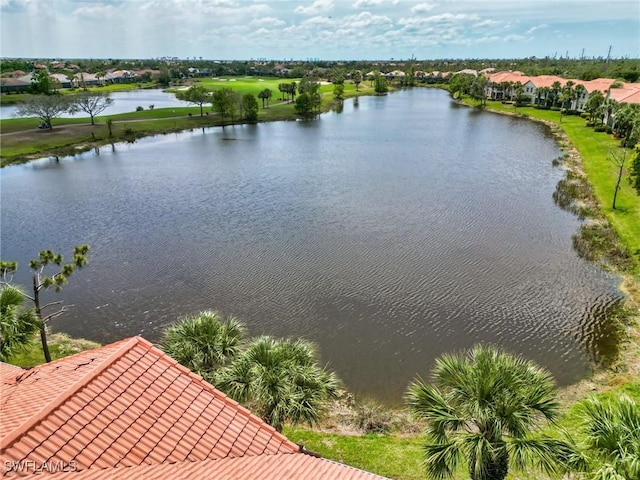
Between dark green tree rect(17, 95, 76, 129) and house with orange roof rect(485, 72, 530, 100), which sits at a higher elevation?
house with orange roof rect(485, 72, 530, 100)

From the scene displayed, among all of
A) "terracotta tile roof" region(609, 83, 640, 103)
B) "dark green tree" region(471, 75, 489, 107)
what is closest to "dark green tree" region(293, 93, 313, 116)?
"dark green tree" region(471, 75, 489, 107)

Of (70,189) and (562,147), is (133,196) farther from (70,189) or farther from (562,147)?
(562,147)

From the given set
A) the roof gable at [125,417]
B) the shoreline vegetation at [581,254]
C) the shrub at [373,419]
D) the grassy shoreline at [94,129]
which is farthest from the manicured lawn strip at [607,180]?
the grassy shoreline at [94,129]

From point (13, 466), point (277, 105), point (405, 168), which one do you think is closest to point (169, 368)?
point (13, 466)

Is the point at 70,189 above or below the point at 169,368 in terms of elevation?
below

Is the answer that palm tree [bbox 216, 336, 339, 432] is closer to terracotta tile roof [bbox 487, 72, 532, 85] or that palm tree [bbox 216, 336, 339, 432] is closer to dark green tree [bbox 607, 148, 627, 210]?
dark green tree [bbox 607, 148, 627, 210]

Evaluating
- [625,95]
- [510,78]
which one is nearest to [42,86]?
[510,78]
